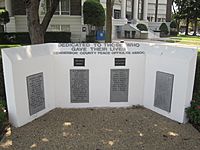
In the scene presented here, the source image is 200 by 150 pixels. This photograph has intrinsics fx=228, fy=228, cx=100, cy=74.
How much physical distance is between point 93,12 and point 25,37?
23.1 ft

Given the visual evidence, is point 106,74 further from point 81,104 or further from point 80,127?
point 80,127

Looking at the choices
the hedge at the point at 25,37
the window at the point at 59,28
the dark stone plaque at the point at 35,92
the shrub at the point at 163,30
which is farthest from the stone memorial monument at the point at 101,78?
the shrub at the point at 163,30

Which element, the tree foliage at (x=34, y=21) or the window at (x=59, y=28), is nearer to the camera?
the tree foliage at (x=34, y=21)

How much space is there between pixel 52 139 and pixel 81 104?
174 cm

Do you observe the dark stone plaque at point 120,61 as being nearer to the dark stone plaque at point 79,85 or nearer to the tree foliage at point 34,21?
the dark stone plaque at point 79,85

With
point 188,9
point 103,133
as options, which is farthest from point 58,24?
point 188,9

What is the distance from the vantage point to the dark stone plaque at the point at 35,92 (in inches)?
197

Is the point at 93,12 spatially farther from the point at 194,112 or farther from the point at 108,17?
the point at 194,112

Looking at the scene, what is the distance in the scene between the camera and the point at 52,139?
14.6ft

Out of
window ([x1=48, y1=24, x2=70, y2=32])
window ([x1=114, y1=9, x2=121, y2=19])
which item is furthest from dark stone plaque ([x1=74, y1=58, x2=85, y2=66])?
window ([x1=114, y1=9, x2=121, y2=19])

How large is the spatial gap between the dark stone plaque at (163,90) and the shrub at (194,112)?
19.1 inches

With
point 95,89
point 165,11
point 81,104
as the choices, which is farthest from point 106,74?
point 165,11

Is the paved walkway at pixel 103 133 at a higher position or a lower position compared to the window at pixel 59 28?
lower

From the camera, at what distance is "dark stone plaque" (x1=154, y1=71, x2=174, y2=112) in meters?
5.29
